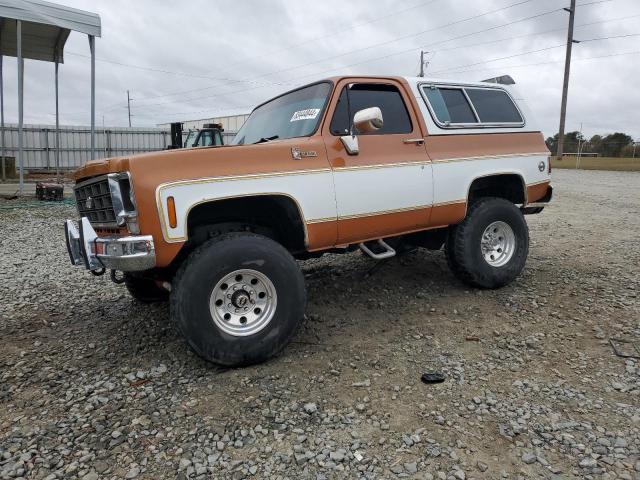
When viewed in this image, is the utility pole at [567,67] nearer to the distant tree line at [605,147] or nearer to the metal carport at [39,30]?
the distant tree line at [605,147]

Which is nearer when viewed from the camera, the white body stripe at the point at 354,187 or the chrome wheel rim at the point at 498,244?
the white body stripe at the point at 354,187

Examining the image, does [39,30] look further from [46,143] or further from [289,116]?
[289,116]

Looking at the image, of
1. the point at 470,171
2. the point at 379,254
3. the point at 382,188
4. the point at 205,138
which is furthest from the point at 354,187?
the point at 205,138

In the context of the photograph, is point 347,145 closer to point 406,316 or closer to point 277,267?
point 277,267

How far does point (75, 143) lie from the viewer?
24766 millimetres

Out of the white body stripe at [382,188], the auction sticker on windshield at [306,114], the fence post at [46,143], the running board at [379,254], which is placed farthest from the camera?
the fence post at [46,143]

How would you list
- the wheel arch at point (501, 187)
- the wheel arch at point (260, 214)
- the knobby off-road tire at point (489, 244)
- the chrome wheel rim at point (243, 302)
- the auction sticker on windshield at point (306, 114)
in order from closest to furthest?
the chrome wheel rim at point (243, 302)
the wheel arch at point (260, 214)
the auction sticker on windshield at point (306, 114)
the knobby off-road tire at point (489, 244)
the wheel arch at point (501, 187)

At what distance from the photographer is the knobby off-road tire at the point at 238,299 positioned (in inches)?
123

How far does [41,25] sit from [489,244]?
13.2m

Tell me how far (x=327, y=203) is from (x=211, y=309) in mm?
1216

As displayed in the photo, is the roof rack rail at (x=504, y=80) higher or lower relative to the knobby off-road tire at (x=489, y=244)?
higher

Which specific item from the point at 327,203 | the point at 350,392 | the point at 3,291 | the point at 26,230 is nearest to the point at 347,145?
the point at 327,203

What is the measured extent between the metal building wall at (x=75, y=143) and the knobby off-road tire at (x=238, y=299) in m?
22.2

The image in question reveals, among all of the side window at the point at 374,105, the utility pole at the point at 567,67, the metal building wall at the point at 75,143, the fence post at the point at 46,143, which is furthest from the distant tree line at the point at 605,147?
the side window at the point at 374,105
